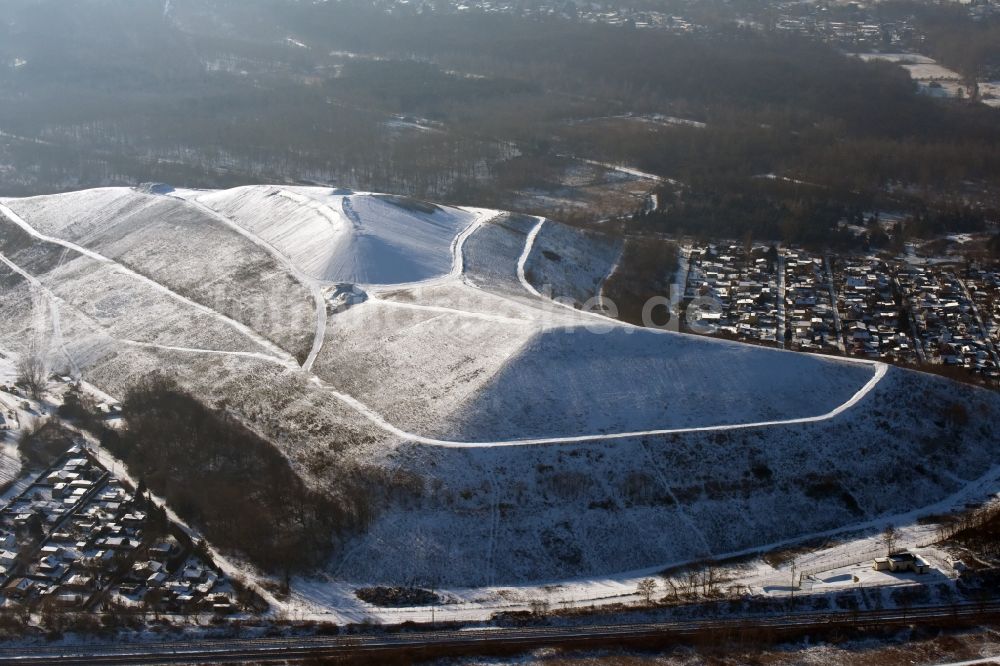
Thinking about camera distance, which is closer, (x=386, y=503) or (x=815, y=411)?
(x=386, y=503)

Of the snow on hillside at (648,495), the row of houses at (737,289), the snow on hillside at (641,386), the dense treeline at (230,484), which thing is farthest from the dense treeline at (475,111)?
the dense treeline at (230,484)

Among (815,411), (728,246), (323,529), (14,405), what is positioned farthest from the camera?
(728,246)

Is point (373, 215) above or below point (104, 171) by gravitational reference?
above

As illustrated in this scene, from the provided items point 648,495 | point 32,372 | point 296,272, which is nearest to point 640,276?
point 296,272

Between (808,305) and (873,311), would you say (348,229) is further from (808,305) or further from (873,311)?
(873,311)

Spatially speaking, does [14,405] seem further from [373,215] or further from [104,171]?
[104,171]

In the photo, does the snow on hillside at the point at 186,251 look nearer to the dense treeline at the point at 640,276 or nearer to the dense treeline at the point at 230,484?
the dense treeline at the point at 230,484

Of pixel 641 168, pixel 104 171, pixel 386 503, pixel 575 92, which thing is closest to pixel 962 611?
pixel 386 503
